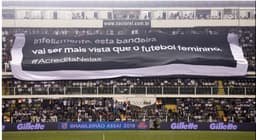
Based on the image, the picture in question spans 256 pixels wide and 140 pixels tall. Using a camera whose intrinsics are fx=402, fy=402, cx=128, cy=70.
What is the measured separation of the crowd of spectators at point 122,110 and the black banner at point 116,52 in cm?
57

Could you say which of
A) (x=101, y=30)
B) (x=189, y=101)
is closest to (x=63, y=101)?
(x=101, y=30)

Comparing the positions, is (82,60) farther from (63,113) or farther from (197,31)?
(197,31)

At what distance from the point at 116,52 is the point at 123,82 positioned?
1.52 ft

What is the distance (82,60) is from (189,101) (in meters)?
1.75

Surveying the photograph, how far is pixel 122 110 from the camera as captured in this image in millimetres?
5867

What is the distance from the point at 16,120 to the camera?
581cm

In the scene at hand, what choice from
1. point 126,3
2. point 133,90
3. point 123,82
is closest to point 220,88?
point 133,90

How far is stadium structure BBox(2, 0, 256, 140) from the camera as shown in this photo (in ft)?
18.8

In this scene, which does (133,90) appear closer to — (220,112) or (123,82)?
(123,82)

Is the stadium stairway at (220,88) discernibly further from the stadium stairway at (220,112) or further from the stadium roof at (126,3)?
the stadium roof at (126,3)

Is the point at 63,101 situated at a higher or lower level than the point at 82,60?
lower

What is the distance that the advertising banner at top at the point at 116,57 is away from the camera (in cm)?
568

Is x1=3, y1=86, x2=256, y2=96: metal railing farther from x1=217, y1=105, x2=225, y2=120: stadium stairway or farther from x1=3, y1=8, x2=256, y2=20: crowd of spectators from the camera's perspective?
x1=3, y1=8, x2=256, y2=20: crowd of spectators

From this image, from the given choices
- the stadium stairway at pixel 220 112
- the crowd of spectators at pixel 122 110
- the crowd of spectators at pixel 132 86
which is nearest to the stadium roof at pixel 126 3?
the crowd of spectators at pixel 132 86
